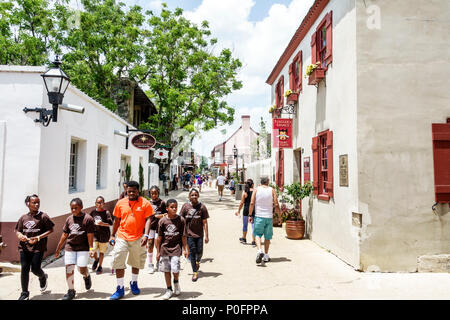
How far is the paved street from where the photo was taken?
4898 millimetres

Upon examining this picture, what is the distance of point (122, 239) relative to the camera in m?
4.80

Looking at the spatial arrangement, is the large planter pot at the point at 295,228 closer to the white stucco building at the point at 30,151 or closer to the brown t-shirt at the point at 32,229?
the white stucco building at the point at 30,151

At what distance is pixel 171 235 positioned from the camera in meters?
4.86

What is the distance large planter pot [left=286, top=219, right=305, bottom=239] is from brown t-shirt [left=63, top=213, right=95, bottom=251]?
5.80m

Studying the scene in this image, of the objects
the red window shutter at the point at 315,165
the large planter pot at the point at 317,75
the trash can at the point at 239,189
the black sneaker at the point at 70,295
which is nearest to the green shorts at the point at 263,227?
the red window shutter at the point at 315,165

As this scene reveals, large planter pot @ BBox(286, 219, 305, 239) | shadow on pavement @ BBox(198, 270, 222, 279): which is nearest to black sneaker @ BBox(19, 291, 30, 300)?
shadow on pavement @ BBox(198, 270, 222, 279)

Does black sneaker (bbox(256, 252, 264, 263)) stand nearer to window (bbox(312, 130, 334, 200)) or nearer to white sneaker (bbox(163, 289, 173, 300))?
white sneaker (bbox(163, 289, 173, 300))

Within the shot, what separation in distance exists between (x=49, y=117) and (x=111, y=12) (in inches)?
675

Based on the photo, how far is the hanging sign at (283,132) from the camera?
11.1m

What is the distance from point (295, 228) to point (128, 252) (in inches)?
213

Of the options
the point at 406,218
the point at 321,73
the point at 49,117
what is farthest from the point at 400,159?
the point at 49,117

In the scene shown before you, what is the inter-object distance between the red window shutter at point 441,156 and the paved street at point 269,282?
64.9 inches

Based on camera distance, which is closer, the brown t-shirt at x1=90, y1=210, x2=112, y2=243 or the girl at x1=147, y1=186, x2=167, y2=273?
the brown t-shirt at x1=90, y1=210, x2=112, y2=243
